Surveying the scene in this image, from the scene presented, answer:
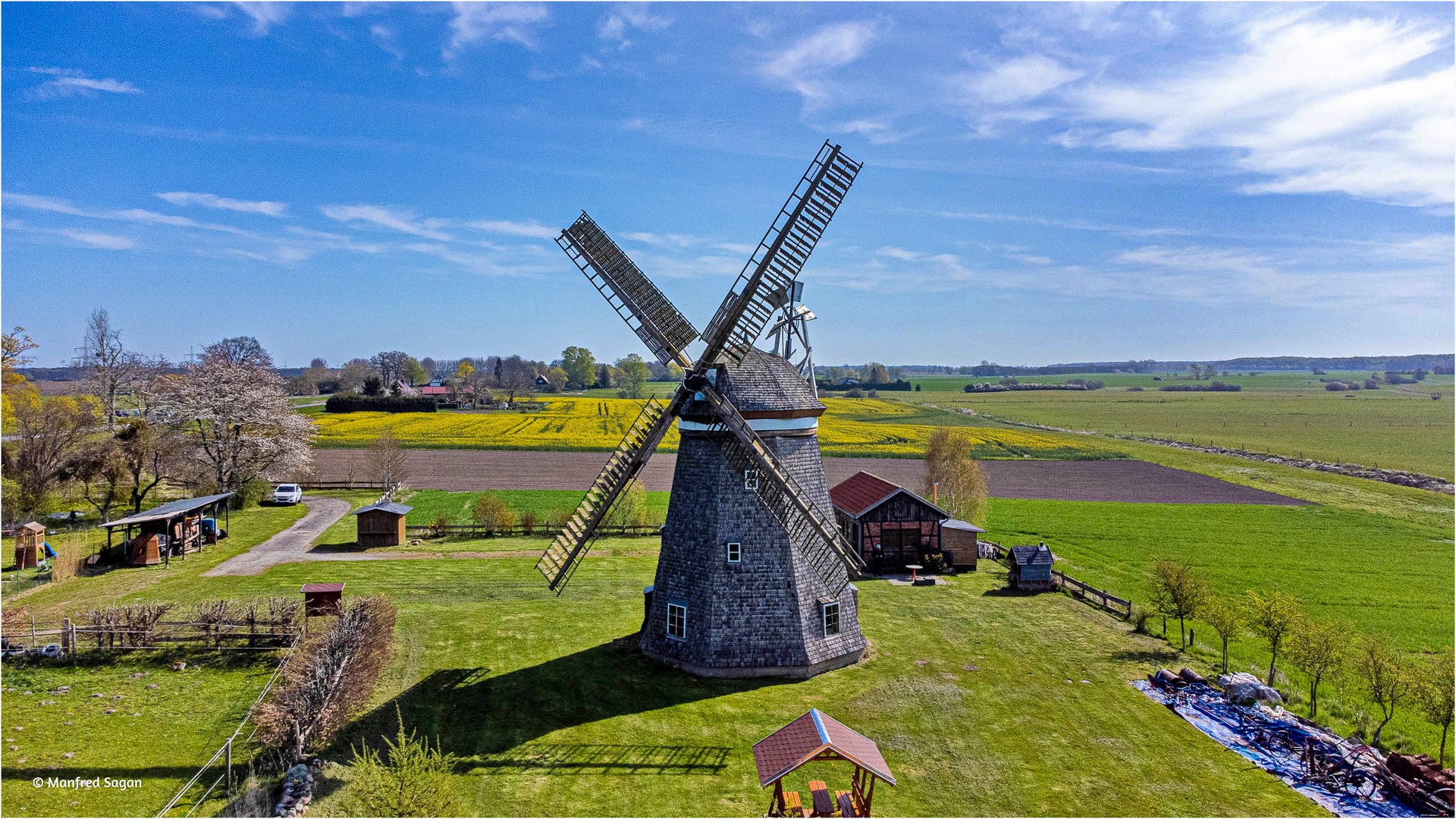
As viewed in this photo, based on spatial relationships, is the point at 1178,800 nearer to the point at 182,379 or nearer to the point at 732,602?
the point at 732,602

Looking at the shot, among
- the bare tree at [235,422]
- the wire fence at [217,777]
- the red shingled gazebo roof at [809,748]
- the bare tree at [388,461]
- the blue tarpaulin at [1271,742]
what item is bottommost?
the blue tarpaulin at [1271,742]

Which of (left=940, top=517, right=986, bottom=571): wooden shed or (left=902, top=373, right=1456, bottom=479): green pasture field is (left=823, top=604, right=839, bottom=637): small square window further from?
(left=902, top=373, right=1456, bottom=479): green pasture field

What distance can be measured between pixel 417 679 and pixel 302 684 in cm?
365

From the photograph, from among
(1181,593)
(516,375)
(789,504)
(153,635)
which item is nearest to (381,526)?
(153,635)

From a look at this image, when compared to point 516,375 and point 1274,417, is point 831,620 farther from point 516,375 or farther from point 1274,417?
point 516,375

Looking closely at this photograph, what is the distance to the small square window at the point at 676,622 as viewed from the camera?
1859 cm

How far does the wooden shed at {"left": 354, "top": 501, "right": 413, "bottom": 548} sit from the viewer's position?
108ft

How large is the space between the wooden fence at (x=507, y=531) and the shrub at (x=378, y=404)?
2570 inches

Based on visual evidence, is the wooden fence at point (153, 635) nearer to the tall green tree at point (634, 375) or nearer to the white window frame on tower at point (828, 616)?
the white window frame on tower at point (828, 616)

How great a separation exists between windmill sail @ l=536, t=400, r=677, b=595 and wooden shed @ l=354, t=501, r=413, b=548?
18.3 meters

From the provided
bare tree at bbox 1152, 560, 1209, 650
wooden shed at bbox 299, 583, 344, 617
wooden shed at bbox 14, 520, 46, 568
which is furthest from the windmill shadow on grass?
wooden shed at bbox 14, 520, 46, 568

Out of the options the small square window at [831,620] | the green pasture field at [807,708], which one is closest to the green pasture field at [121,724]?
the green pasture field at [807,708]

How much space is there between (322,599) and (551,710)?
9240 mm

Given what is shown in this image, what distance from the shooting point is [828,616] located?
18.8 meters
